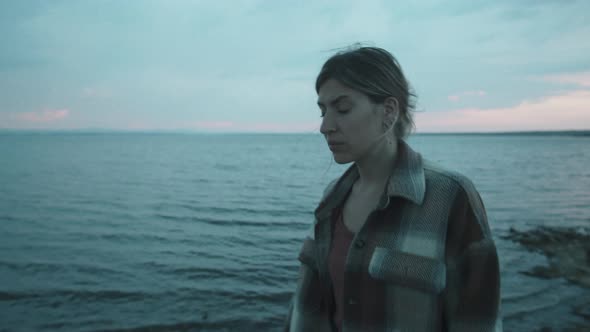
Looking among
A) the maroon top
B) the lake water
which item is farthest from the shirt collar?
the lake water

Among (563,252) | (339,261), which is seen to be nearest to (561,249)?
(563,252)

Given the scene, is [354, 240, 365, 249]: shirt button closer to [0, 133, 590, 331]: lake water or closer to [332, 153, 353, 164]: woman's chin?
[332, 153, 353, 164]: woman's chin

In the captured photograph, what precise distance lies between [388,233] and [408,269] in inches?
7.6

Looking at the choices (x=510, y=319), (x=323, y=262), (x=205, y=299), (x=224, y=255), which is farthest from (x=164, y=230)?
(x=323, y=262)

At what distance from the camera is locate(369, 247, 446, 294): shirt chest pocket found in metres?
1.78

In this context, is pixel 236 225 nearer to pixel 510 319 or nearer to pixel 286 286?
pixel 286 286

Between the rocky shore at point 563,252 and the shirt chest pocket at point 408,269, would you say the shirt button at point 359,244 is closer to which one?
the shirt chest pocket at point 408,269

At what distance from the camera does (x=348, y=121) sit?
205 centimetres

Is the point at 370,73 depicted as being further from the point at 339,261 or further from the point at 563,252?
the point at 563,252

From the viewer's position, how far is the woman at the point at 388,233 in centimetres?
177

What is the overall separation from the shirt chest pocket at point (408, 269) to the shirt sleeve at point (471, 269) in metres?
0.07

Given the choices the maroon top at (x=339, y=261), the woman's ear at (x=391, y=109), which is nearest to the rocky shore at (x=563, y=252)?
the maroon top at (x=339, y=261)

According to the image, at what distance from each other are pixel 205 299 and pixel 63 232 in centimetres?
869

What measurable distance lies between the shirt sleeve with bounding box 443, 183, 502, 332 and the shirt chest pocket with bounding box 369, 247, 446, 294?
0.07m
